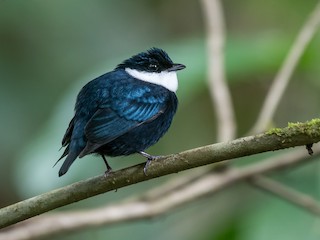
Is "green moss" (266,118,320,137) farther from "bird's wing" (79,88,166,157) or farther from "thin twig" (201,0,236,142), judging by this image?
"thin twig" (201,0,236,142)

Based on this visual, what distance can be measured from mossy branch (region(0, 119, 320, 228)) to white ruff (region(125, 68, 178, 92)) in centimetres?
114

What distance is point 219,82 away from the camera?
489cm

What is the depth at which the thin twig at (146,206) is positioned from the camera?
183 inches

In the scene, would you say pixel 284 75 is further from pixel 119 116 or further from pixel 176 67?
pixel 119 116

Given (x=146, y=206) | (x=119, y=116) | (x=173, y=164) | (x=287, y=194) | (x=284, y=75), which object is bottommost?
(x=287, y=194)

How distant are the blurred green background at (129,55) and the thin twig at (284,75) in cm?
5

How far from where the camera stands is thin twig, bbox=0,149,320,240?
464cm

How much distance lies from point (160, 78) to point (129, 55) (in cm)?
247

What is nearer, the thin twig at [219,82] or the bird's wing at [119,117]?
the bird's wing at [119,117]

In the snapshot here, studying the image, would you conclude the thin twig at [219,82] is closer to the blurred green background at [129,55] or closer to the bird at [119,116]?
the blurred green background at [129,55]

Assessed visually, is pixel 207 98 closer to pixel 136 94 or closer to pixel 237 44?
pixel 237 44

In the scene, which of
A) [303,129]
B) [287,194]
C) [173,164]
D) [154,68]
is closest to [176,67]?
[154,68]

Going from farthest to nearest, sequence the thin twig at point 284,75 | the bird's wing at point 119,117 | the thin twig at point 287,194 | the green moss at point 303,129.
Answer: the thin twig at point 284,75 → the thin twig at point 287,194 → the bird's wing at point 119,117 → the green moss at point 303,129

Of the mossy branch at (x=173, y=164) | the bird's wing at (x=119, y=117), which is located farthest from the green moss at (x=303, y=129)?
the bird's wing at (x=119, y=117)
